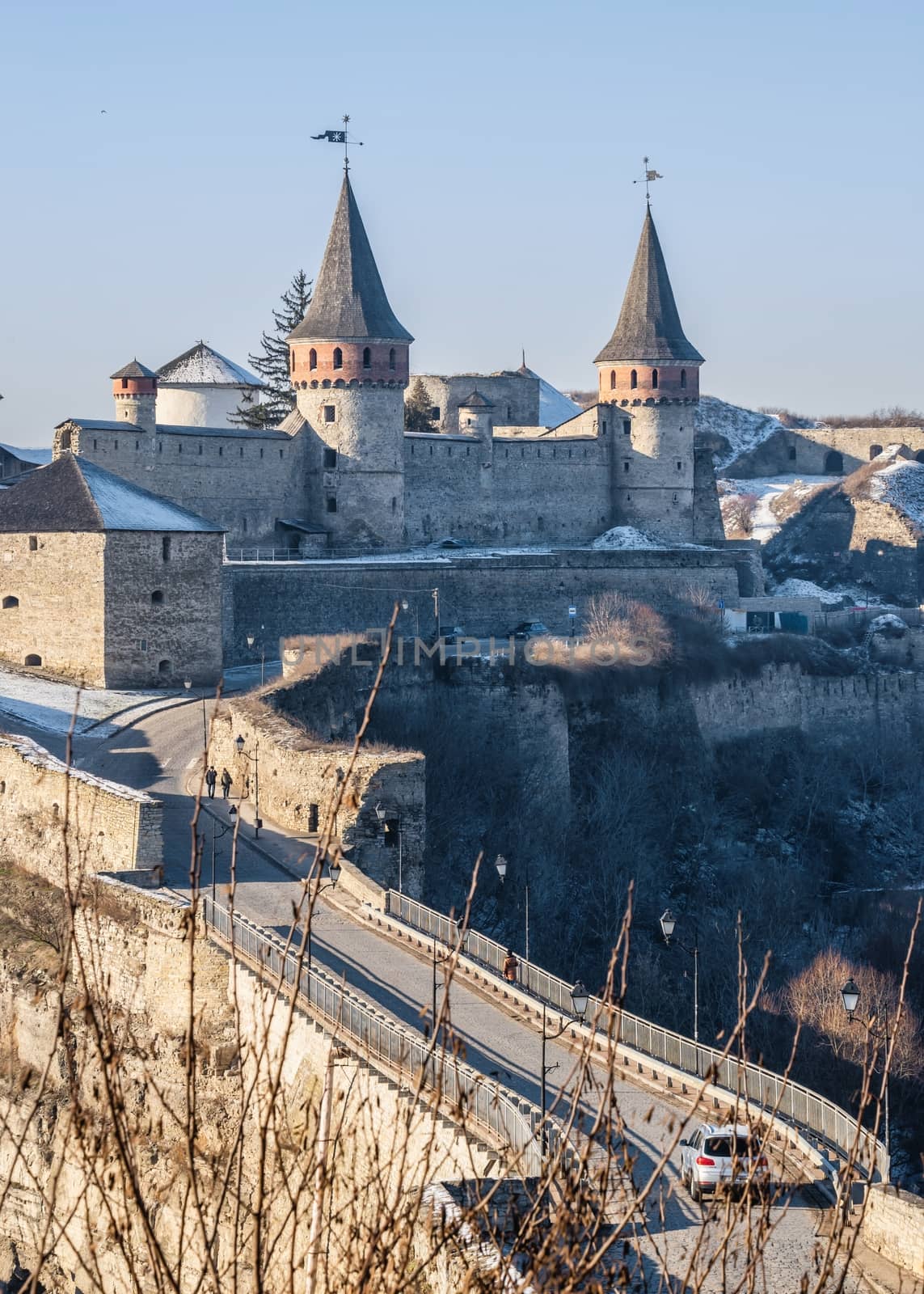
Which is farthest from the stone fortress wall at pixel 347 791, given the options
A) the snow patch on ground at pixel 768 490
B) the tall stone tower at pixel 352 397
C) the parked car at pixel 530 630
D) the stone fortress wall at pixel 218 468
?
the snow patch on ground at pixel 768 490

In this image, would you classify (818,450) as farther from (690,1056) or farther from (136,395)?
(690,1056)

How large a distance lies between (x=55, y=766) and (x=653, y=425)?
3346 centimetres

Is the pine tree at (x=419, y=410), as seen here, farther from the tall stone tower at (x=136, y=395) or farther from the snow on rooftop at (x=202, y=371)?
the tall stone tower at (x=136, y=395)

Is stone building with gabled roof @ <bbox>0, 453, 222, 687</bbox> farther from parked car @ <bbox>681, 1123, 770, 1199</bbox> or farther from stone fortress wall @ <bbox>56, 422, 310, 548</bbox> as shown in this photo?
parked car @ <bbox>681, 1123, 770, 1199</bbox>

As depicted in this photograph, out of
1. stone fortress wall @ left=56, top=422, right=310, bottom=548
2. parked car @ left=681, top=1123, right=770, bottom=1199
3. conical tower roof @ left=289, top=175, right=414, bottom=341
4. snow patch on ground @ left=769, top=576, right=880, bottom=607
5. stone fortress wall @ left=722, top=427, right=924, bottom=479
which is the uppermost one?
conical tower roof @ left=289, top=175, right=414, bottom=341

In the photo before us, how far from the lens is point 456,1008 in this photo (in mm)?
15594

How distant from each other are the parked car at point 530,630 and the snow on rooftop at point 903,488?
2073 cm

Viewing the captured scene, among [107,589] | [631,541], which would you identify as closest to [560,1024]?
[107,589]

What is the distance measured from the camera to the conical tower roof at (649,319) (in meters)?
52.2

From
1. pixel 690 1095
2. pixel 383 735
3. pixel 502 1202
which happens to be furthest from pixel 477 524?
pixel 502 1202

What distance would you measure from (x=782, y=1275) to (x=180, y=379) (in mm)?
45564

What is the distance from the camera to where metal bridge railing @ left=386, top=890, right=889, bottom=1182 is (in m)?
12.8

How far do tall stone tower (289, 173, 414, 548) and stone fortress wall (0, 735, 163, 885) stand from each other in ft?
76.7

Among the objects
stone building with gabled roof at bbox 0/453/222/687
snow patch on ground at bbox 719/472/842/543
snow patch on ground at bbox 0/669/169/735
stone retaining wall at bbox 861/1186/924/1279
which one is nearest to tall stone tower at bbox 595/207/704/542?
snow patch on ground at bbox 719/472/842/543
